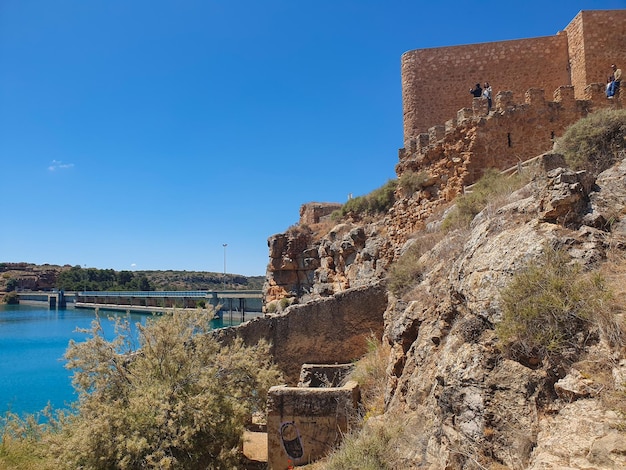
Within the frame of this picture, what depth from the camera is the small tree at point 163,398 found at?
7359 mm

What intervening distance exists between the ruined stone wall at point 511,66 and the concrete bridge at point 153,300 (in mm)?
22894

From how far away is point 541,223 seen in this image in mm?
5109

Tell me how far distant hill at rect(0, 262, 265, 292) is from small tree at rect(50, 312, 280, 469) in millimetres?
76329

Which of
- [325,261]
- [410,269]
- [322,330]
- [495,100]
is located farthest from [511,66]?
[322,330]

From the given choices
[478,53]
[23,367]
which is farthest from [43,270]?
[478,53]

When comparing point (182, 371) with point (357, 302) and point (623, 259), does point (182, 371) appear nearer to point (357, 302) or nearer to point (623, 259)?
point (357, 302)

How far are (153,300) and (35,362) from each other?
3529 centimetres

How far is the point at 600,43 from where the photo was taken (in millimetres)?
13539

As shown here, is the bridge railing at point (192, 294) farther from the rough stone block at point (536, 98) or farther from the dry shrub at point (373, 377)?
the dry shrub at point (373, 377)

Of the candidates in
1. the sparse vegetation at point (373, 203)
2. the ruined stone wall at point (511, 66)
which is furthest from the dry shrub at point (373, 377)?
the sparse vegetation at point (373, 203)

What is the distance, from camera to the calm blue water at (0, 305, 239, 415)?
19.1 metres

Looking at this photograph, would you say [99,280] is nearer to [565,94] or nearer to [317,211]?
[317,211]

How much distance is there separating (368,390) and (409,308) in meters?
1.89

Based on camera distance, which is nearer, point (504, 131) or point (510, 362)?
point (510, 362)
